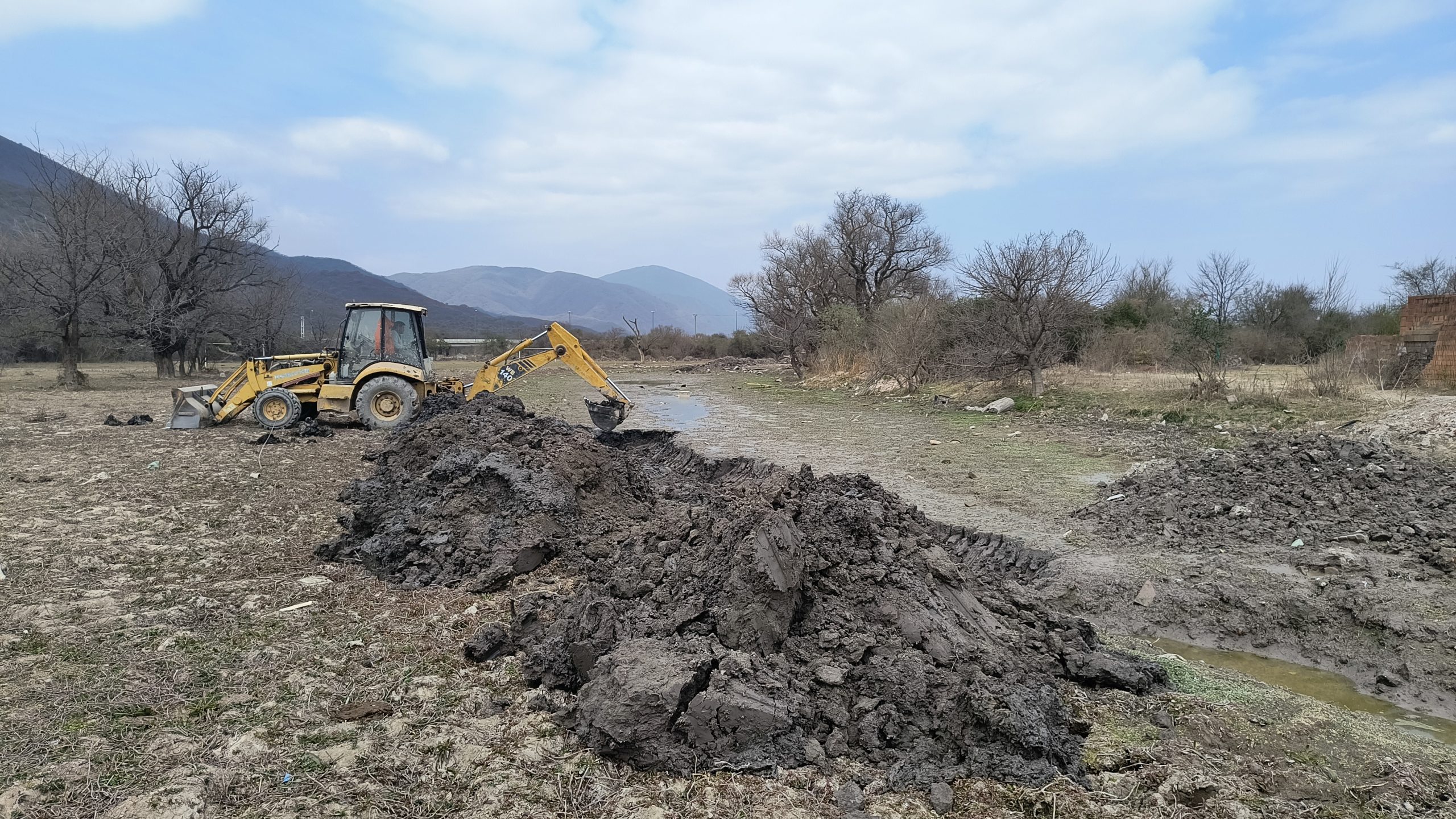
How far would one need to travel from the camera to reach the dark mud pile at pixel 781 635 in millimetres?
3635

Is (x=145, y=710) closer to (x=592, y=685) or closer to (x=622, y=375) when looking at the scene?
(x=592, y=685)

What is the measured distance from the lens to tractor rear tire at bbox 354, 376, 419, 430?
14.2m

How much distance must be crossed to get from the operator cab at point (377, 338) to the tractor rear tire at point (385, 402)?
440 millimetres

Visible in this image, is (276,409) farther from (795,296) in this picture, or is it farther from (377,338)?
(795,296)

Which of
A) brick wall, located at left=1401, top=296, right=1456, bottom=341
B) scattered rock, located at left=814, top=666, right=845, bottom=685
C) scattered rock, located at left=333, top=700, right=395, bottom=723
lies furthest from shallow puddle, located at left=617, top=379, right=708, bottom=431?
brick wall, located at left=1401, top=296, right=1456, bottom=341

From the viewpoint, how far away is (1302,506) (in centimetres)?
A: 762

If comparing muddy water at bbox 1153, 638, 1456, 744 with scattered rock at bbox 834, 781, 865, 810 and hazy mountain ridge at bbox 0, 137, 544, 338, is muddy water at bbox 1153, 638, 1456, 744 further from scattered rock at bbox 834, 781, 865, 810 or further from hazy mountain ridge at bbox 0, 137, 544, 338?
hazy mountain ridge at bbox 0, 137, 544, 338

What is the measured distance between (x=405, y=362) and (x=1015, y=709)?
13.4 metres

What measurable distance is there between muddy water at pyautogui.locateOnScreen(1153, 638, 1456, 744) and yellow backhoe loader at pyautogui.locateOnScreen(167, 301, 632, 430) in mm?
10566

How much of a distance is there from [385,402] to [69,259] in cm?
1417

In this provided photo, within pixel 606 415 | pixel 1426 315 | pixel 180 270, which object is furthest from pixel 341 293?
pixel 1426 315

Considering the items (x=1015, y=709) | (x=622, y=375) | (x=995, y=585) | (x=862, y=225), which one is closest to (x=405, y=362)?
(x=995, y=585)

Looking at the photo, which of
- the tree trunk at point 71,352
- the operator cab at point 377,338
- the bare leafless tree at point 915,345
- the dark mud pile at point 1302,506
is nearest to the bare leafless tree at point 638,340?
the bare leafless tree at point 915,345

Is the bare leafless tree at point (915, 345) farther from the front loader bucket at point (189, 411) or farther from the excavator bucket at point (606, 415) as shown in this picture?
the front loader bucket at point (189, 411)
